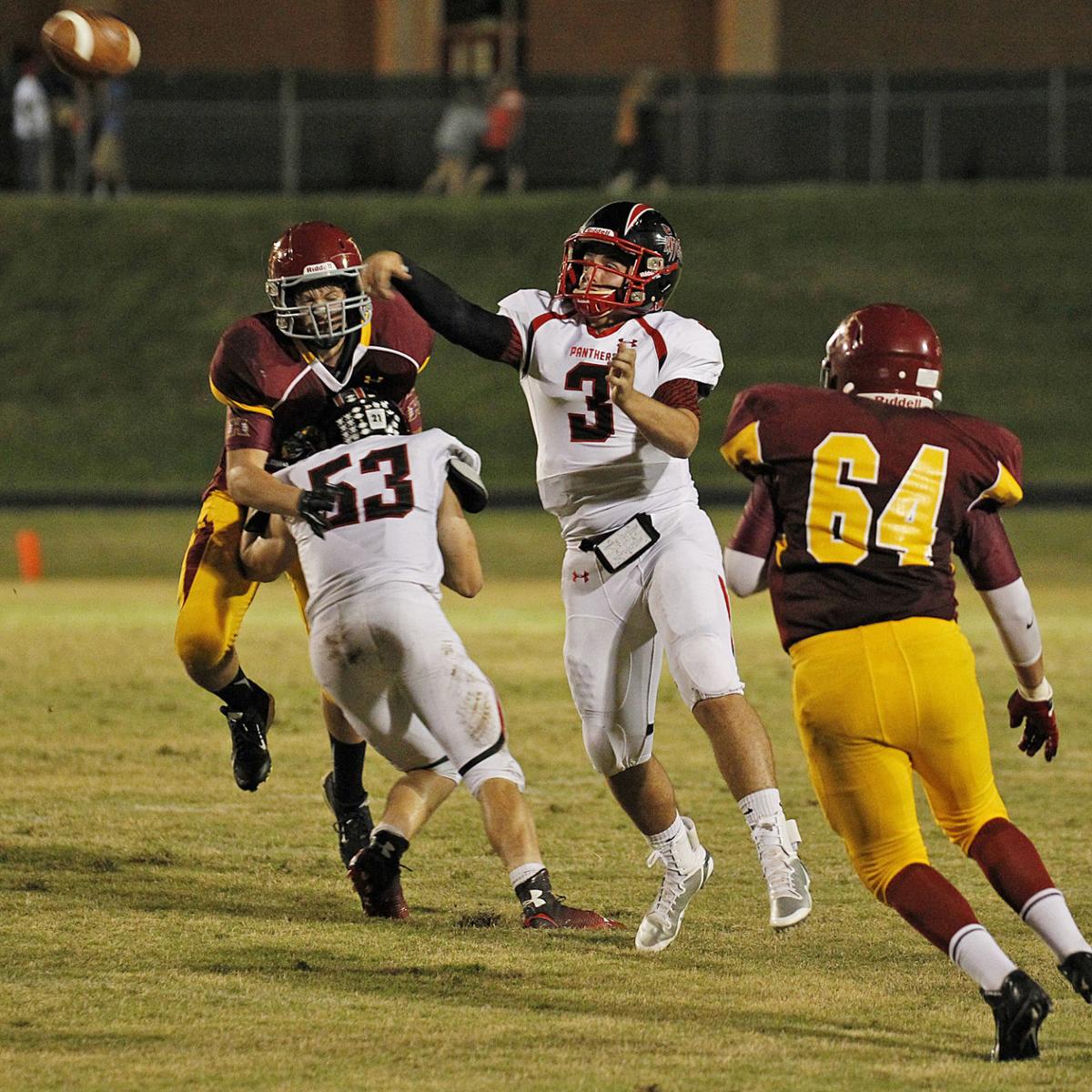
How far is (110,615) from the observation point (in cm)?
1235

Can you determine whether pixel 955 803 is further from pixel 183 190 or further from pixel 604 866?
pixel 183 190

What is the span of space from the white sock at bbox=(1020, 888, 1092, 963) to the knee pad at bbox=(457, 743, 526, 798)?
4.50ft

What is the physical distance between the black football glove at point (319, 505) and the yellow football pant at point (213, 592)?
1.24 m

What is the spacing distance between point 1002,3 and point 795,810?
75.3 ft

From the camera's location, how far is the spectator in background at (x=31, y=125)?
24922 mm

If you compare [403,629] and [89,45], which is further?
[89,45]

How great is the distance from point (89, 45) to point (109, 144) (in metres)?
16.2

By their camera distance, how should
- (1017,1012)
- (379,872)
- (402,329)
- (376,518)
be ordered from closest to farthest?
(1017,1012) < (376,518) < (379,872) < (402,329)

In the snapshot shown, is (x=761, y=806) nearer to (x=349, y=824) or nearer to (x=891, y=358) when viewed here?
(x=891, y=358)

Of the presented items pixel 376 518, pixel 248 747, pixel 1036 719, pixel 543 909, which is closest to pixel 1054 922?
pixel 1036 719

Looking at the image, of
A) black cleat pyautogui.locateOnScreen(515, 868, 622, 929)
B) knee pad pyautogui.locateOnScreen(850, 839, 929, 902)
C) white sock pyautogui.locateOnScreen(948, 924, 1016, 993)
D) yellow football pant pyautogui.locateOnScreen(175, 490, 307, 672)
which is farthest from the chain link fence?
white sock pyautogui.locateOnScreen(948, 924, 1016, 993)

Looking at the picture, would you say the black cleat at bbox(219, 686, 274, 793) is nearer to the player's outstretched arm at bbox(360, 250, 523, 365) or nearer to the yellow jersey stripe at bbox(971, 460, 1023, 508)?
the player's outstretched arm at bbox(360, 250, 523, 365)

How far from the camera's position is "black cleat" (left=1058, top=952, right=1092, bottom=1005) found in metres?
4.20

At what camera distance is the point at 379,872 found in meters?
5.33
